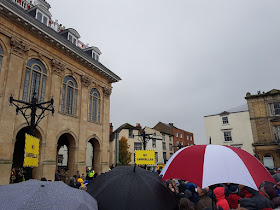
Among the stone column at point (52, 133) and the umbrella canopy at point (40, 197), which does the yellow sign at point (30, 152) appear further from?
the stone column at point (52, 133)

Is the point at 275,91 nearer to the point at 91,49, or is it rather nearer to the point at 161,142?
the point at 161,142

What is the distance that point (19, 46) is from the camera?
1496 centimetres

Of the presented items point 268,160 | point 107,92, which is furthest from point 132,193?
point 268,160

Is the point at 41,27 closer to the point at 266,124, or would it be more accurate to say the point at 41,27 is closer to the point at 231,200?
the point at 231,200

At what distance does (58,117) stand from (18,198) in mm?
16123

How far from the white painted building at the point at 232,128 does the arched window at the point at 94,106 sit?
20.8m

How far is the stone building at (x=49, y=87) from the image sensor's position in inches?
556

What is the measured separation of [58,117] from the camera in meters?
17.5

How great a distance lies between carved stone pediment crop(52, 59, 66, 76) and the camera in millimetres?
17630

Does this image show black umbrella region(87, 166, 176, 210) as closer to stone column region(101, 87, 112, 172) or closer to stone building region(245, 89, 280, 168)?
stone column region(101, 87, 112, 172)

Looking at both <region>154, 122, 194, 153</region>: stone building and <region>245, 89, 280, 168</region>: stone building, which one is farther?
Result: <region>154, 122, 194, 153</region>: stone building

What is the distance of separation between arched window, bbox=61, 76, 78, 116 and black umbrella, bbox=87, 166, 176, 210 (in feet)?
52.3

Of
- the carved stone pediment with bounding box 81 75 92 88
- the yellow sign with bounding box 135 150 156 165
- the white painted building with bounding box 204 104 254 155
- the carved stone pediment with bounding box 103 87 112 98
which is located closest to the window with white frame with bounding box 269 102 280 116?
the white painted building with bounding box 204 104 254 155

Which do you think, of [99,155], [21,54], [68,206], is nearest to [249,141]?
[99,155]
